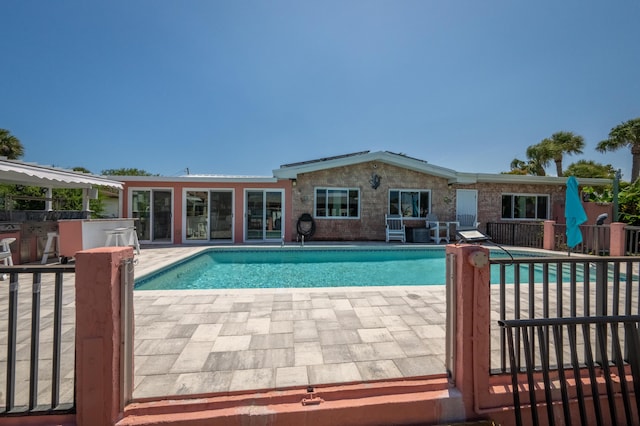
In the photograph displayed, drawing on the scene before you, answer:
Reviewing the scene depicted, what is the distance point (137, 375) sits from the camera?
6.25 feet

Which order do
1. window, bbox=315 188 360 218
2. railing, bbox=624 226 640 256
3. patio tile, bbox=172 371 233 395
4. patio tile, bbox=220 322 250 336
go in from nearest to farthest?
1. patio tile, bbox=172 371 233 395
2. patio tile, bbox=220 322 250 336
3. railing, bbox=624 226 640 256
4. window, bbox=315 188 360 218

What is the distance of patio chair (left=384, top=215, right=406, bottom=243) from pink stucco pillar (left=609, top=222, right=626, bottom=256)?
5.56 m

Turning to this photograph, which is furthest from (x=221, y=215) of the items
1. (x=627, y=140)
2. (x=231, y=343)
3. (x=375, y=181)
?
(x=627, y=140)

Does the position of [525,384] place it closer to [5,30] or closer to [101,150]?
[5,30]

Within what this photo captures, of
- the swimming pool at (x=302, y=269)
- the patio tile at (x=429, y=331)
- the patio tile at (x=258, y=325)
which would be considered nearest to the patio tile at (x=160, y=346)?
the patio tile at (x=258, y=325)

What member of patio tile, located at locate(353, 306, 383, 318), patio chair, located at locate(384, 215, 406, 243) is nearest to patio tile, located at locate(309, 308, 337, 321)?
patio tile, located at locate(353, 306, 383, 318)

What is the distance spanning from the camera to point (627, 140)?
54.6ft

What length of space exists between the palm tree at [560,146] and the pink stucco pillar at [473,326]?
24145 millimetres

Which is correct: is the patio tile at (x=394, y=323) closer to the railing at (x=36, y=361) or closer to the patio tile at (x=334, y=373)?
the patio tile at (x=334, y=373)

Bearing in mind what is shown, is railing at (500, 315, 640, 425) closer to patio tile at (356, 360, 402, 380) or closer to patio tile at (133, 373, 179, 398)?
patio tile at (356, 360, 402, 380)

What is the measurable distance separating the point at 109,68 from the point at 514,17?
12.7 m

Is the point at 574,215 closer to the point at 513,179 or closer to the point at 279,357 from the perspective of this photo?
the point at 513,179

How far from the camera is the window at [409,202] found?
10891 mm

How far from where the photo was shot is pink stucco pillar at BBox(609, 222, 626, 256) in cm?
663
